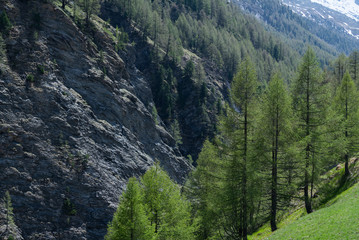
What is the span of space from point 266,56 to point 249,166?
13795 cm

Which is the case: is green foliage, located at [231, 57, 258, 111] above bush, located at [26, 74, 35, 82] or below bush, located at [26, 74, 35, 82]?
above

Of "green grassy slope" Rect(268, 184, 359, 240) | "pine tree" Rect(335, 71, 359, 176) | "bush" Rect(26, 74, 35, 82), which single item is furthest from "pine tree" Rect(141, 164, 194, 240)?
"bush" Rect(26, 74, 35, 82)

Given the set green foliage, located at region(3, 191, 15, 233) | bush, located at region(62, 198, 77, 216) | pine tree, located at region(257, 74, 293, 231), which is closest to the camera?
pine tree, located at region(257, 74, 293, 231)

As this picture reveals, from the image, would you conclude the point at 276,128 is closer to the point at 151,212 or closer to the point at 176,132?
the point at 151,212

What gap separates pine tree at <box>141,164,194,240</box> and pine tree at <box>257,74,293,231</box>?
862 centimetres

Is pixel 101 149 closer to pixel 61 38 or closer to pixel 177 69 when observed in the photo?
pixel 61 38

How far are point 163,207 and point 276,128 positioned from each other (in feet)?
41.2

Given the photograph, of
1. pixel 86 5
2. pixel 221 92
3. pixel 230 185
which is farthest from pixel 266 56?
pixel 230 185

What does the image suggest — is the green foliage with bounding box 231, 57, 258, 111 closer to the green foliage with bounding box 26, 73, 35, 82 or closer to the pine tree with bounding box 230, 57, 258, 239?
the pine tree with bounding box 230, 57, 258, 239

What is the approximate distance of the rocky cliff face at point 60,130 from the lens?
42406 mm

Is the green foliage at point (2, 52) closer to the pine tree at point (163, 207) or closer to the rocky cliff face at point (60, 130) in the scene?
the rocky cliff face at point (60, 130)

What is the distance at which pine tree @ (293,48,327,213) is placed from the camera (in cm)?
2313

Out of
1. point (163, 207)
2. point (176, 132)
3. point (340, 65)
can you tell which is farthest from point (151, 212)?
point (340, 65)

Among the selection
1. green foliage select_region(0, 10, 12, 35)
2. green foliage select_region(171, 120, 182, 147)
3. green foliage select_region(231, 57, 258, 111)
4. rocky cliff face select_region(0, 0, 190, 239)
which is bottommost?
green foliage select_region(171, 120, 182, 147)
